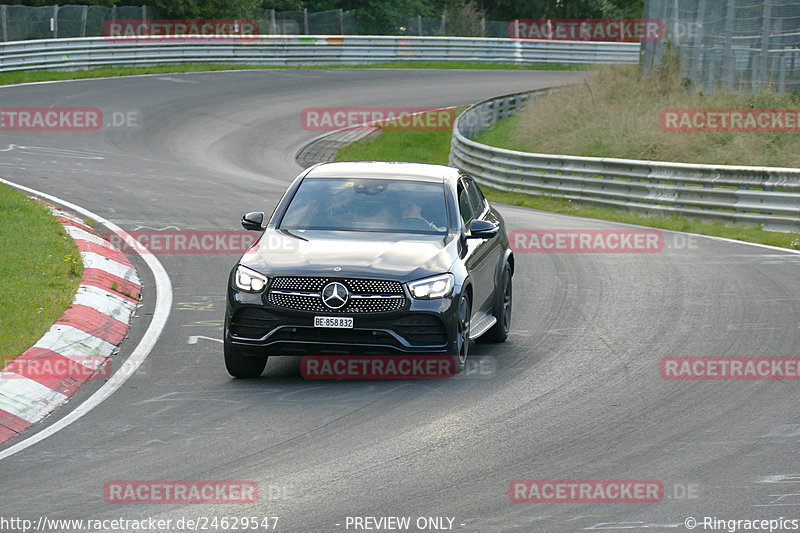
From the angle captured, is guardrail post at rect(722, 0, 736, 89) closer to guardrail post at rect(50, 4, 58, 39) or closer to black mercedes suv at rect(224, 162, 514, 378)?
black mercedes suv at rect(224, 162, 514, 378)

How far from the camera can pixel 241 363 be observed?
358 inches

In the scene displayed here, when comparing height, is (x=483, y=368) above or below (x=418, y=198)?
below

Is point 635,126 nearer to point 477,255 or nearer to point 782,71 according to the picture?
point 782,71

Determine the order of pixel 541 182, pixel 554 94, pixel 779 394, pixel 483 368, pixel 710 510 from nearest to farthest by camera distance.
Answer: pixel 710 510
pixel 779 394
pixel 483 368
pixel 541 182
pixel 554 94

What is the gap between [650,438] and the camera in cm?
752

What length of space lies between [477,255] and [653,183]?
12853 millimetres

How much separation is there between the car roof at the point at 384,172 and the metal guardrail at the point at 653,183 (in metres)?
10.2

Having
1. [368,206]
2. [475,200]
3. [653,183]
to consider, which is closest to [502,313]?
[475,200]

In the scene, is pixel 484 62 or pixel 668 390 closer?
pixel 668 390

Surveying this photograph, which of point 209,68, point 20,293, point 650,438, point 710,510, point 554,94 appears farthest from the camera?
point 209,68

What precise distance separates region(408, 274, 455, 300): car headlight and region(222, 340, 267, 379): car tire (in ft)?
4.36

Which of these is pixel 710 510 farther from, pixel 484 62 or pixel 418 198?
pixel 484 62

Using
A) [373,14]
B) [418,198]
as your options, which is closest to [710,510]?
[418,198]

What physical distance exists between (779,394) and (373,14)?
49.1m
